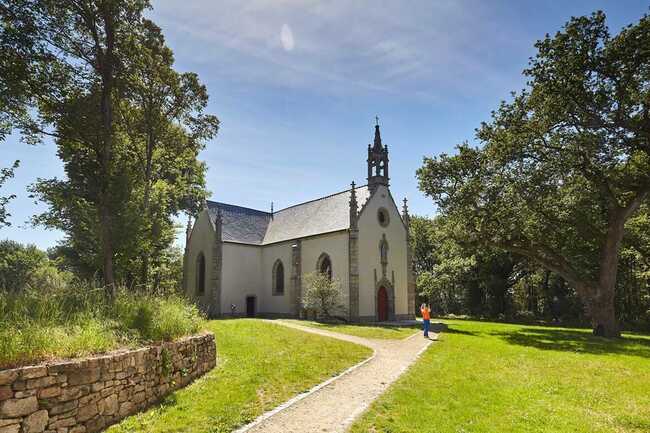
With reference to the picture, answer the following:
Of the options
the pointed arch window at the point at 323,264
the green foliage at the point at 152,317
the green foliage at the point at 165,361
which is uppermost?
the pointed arch window at the point at 323,264

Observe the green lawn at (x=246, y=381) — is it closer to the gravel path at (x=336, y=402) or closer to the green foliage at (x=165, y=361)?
the gravel path at (x=336, y=402)

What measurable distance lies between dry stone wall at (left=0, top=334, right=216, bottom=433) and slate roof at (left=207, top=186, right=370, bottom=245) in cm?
2360

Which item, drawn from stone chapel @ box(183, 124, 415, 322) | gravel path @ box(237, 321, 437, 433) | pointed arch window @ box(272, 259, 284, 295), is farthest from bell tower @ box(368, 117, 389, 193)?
gravel path @ box(237, 321, 437, 433)

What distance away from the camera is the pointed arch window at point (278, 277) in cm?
3650

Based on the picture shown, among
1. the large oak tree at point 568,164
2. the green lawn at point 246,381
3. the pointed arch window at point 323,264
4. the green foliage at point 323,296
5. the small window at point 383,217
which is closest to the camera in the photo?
the green lawn at point 246,381

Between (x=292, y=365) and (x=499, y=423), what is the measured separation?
6.37m

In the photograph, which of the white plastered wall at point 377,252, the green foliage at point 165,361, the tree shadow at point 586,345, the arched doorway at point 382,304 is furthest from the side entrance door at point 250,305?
the green foliage at point 165,361

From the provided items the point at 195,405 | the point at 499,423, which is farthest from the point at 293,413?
the point at 499,423

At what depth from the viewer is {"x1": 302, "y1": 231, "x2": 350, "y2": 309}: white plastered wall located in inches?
1219

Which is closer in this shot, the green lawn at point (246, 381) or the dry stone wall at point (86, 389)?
the dry stone wall at point (86, 389)

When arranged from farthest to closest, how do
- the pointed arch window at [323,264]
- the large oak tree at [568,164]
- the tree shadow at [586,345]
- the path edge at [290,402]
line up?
the pointed arch window at [323,264] → the large oak tree at [568,164] → the tree shadow at [586,345] → the path edge at [290,402]

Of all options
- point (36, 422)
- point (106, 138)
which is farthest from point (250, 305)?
point (36, 422)

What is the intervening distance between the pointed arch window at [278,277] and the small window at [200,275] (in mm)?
6925

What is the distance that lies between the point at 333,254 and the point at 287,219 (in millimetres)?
9843
